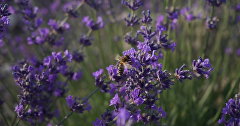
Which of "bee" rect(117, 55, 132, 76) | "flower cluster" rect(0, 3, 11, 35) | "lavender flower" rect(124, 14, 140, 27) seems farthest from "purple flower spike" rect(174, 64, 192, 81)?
"flower cluster" rect(0, 3, 11, 35)

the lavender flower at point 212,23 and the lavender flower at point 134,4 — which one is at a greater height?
the lavender flower at point 134,4

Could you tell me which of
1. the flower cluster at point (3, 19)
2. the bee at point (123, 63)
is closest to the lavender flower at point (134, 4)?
the bee at point (123, 63)

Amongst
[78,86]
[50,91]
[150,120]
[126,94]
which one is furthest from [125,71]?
[78,86]

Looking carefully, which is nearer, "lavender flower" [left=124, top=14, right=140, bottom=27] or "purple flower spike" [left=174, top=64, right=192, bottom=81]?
"purple flower spike" [left=174, top=64, right=192, bottom=81]

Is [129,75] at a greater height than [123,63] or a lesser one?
lesser

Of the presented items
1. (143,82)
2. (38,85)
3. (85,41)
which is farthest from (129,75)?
(85,41)

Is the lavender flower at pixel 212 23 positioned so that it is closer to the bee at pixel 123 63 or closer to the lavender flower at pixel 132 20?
the lavender flower at pixel 132 20

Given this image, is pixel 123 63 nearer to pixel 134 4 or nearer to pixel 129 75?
pixel 129 75

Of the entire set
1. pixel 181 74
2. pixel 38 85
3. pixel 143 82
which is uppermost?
pixel 38 85

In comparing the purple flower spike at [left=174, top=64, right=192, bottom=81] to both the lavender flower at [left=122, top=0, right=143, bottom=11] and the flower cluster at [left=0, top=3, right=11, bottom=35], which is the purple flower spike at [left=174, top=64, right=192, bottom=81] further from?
the flower cluster at [left=0, top=3, right=11, bottom=35]
